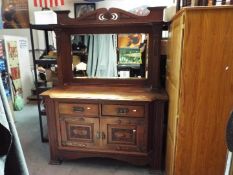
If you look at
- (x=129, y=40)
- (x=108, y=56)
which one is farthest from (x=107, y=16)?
(x=108, y=56)

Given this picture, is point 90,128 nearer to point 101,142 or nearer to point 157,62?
point 101,142

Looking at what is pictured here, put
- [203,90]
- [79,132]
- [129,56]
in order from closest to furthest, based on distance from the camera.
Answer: [203,90], [79,132], [129,56]

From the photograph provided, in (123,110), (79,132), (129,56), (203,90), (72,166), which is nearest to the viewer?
(203,90)

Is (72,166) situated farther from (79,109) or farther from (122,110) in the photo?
(122,110)

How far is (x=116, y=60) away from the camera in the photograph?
2.30 m

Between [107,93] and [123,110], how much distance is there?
247 millimetres

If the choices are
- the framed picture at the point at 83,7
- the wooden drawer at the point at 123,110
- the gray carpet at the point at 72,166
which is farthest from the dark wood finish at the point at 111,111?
the framed picture at the point at 83,7

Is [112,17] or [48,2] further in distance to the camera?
[48,2]

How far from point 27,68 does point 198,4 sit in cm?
406

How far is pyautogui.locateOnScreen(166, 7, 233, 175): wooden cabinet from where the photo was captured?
127cm

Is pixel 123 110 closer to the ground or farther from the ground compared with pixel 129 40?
closer to the ground

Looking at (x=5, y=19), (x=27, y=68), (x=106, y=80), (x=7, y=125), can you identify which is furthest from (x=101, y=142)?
(x=5, y=19)

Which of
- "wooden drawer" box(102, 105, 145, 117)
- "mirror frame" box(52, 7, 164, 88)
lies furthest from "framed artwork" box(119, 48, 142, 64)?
"wooden drawer" box(102, 105, 145, 117)

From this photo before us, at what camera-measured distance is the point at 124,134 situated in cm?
199
